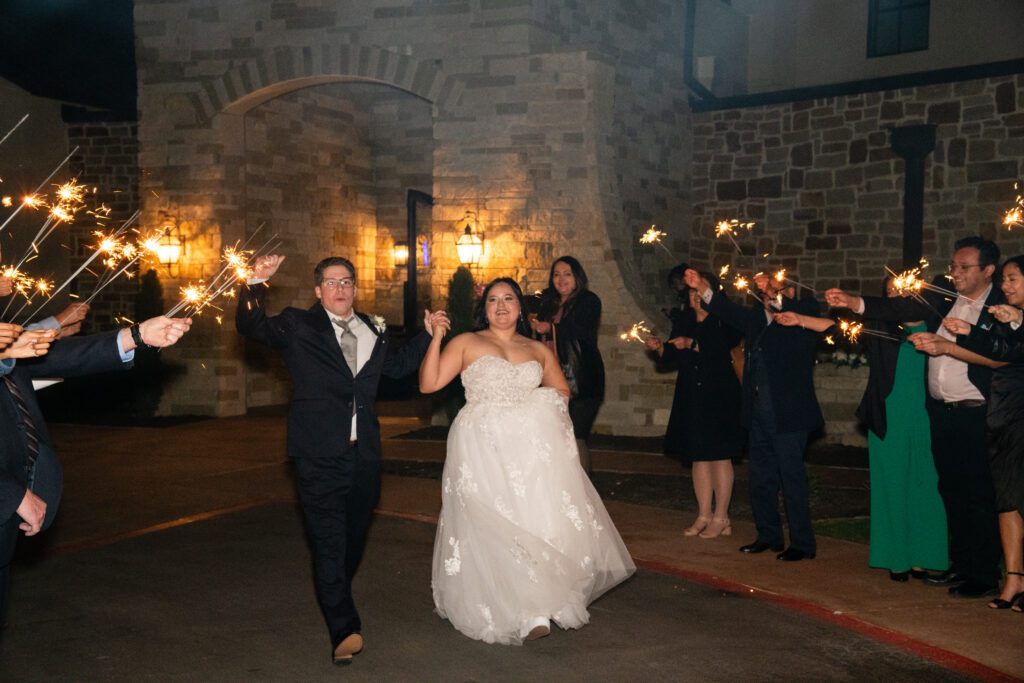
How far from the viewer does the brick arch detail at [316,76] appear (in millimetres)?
15242

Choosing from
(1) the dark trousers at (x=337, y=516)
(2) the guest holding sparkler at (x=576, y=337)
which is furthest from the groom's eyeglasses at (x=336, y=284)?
(2) the guest holding sparkler at (x=576, y=337)

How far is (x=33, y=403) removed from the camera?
425 centimetres

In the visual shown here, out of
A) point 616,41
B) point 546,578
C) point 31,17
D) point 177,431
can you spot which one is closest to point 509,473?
point 546,578

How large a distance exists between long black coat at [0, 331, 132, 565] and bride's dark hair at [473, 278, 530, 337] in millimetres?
2482

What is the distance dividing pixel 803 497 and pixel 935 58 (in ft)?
45.8

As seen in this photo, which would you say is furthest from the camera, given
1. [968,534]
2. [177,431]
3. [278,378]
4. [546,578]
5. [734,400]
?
[278,378]

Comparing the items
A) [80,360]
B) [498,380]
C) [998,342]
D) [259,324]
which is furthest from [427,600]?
[998,342]

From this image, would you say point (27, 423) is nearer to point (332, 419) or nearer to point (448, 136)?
point (332, 419)

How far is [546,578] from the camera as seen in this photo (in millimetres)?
5684

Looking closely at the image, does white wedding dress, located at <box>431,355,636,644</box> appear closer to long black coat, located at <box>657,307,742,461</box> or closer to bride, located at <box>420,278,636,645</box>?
bride, located at <box>420,278,636,645</box>

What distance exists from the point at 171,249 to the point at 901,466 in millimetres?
12439

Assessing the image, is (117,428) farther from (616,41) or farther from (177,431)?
(616,41)

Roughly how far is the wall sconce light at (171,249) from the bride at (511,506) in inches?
445

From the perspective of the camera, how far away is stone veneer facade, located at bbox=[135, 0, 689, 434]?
1450cm
